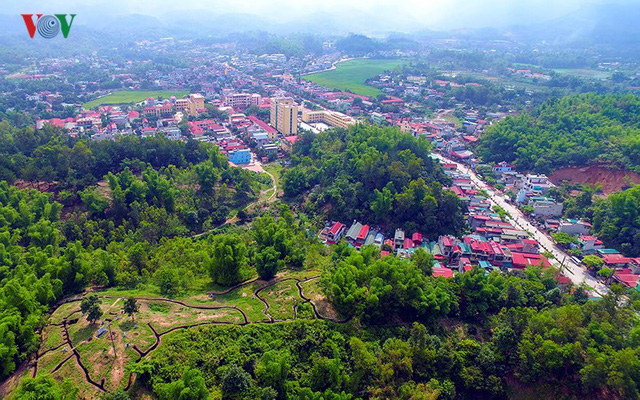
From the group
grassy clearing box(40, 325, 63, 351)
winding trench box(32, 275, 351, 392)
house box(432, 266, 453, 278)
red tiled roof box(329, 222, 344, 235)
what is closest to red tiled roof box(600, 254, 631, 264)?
house box(432, 266, 453, 278)

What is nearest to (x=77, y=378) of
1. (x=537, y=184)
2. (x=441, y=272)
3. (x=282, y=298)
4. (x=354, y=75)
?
(x=282, y=298)

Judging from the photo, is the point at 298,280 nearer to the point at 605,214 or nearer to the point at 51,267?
the point at 51,267

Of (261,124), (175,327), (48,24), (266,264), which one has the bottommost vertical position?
(261,124)

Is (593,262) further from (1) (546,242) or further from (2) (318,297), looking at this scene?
(2) (318,297)

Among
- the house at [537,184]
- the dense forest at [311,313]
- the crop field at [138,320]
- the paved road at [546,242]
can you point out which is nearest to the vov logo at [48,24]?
the dense forest at [311,313]

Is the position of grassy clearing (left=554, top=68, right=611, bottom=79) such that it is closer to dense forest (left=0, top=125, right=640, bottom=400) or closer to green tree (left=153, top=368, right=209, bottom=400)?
dense forest (left=0, top=125, right=640, bottom=400)
